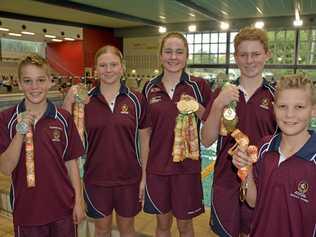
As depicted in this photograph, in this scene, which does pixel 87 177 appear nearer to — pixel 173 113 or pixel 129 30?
pixel 173 113

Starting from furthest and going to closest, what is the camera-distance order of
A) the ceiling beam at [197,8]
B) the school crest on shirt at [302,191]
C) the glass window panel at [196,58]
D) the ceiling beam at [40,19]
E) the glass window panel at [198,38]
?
the glass window panel at [196,58], the glass window panel at [198,38], the ceiling beam at [40,19], the ceiling beam at [197,8], the school crest on shirt at [302,191]

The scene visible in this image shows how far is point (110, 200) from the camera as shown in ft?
6.10

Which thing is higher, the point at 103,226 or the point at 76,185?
the point at 76,185

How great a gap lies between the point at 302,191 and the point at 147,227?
1.52m

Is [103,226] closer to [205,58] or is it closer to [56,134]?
[56,134]

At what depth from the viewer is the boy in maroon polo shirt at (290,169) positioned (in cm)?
119

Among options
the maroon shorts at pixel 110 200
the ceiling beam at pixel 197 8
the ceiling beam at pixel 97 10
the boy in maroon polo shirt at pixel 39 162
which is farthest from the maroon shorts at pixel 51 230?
the ceiling beam at pixel 97 10

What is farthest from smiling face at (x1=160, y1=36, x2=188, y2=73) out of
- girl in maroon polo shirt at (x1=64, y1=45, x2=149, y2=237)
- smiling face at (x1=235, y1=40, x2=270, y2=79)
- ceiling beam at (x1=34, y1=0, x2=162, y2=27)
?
ceiling beam at (x1=34, y1=0, x2=162, y2=27)

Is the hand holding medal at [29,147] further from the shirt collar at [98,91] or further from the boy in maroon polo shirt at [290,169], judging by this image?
the boy in maroon polo shirt at [290,169]

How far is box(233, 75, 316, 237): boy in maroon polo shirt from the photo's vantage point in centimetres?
119

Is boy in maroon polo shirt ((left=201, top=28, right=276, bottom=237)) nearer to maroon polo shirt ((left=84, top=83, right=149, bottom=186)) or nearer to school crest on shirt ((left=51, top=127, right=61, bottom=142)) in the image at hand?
maroon polo shirt ((left=84, top=83, right=149, bottom=186))

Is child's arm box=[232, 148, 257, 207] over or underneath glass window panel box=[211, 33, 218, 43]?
underneath

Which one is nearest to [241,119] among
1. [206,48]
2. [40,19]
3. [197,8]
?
[197,8]

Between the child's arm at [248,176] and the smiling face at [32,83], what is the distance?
0.96m
